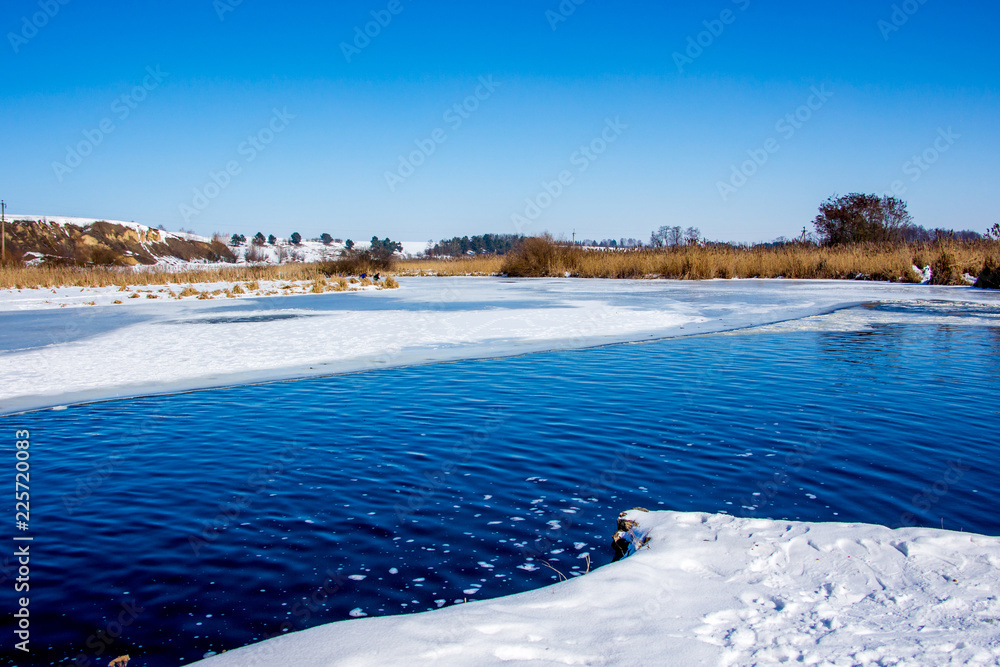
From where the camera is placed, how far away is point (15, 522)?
422 centimetres

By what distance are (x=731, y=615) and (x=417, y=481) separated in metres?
2.62

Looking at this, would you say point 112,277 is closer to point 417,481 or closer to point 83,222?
point 417,481

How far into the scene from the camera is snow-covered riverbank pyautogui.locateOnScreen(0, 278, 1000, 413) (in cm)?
888

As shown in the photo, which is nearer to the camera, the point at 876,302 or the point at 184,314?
the point at 184,314

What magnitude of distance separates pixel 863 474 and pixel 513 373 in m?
4.96

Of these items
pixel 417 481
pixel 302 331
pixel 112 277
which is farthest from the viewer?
pixel 112 277

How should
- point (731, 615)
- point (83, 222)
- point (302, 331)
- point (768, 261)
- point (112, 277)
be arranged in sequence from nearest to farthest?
point (731, 615), point (302, 331), point (112, 277), point (768, 261), point (83, 222)

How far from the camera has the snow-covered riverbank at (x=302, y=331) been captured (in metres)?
8.88

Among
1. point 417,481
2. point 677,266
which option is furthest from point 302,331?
point 677,266

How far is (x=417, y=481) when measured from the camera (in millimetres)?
4871

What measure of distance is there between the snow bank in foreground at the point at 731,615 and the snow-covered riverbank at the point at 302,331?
21.4 feet

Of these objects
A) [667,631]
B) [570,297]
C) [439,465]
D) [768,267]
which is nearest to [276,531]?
[439,465]

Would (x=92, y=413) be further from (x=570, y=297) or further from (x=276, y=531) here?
(x=570, y=297)

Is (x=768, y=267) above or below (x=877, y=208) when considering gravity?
below
